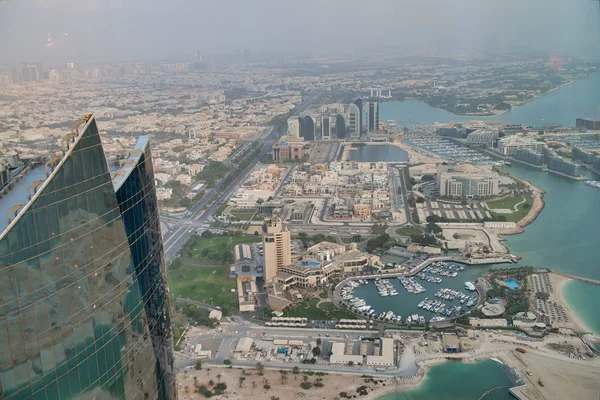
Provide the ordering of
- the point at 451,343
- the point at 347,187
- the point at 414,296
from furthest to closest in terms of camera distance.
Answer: the point at 347,187
the point at 414,296
the point at 451,343

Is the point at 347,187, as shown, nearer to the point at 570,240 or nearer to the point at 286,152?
the point at 286,152

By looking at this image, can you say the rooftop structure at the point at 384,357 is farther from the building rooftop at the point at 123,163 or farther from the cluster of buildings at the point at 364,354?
the building rooftop at the point at 123,163

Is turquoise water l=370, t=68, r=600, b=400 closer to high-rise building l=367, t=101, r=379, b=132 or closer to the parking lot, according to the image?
the parking lot

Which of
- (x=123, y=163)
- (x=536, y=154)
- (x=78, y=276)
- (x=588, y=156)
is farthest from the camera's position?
(x=536, y=154)

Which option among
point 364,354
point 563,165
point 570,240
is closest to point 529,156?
point 563,165

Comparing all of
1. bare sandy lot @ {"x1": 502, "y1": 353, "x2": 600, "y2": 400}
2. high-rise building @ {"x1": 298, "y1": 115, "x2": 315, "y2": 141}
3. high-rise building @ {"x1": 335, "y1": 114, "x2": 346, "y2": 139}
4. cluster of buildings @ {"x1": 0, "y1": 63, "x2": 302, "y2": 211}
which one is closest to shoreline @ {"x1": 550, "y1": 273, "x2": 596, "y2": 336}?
bare sandy lot @ {"x1": 502, "y1": 353, "x2": 600, "y2": 400}

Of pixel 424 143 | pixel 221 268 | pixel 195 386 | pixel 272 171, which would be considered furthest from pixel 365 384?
pixel 424 143

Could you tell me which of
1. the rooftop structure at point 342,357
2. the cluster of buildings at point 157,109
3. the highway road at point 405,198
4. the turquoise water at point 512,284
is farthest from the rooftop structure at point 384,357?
the highway road at point 405,198
